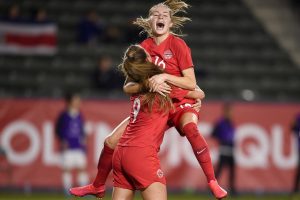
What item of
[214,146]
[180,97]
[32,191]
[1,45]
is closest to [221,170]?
[214,146]

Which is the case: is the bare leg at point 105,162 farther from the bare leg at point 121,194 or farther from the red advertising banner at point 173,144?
the red advertising banner at point 173,144

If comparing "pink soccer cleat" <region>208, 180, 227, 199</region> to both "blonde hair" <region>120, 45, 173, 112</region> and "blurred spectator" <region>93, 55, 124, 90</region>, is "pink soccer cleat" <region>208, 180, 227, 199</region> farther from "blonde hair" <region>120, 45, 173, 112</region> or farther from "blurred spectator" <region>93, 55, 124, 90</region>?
"blurred spectator" <region>93, 55, 124, 90</region>

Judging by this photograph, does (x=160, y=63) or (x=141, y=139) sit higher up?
(x=160, y=63)

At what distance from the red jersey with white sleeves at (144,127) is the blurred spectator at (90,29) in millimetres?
12629

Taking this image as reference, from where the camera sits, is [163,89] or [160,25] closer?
[163,89]

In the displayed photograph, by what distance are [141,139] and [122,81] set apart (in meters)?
11.0

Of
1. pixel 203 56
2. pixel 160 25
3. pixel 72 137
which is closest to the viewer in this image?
pixel 160 25

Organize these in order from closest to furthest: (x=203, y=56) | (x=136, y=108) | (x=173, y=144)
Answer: (x=136, y=108), (x=173, y=144), (x=203, y=56)

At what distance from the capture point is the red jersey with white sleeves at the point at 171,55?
8.52 metres

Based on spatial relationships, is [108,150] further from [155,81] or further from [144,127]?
[155,81]

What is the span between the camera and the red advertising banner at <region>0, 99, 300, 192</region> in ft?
55.3

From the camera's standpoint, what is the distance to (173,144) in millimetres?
17250

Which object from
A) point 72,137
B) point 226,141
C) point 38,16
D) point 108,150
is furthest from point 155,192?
point 38,16

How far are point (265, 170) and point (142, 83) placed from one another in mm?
10037
